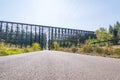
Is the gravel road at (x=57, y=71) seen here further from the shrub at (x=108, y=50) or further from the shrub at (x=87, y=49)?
the shrub at (x=87, y=49)

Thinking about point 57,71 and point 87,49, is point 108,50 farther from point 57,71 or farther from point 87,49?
point 57,71

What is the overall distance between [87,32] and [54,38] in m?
23.4

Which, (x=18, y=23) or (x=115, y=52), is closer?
(x=115, y=52)

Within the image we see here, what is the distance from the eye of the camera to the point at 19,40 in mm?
101312

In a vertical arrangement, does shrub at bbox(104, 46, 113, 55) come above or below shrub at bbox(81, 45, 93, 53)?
above

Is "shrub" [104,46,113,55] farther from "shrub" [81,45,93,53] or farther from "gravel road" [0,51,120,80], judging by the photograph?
"gravel road" [0,51,120,80]

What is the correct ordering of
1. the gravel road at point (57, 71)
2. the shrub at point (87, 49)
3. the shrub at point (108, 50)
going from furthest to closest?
1. the shrub at point (87, 49)
2. the shrub at point (108, 50)
3. the gravel road at point (57, 71)

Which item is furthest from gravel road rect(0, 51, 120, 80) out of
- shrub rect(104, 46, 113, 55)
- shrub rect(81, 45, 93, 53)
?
shrub rect(81, 45, 93, 53)

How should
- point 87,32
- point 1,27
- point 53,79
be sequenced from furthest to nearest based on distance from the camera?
point 87,32
point 1,27
point 53,79

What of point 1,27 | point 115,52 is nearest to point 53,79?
point 115,52

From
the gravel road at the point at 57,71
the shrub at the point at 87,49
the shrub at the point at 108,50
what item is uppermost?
the gravel road at the point at 57,71

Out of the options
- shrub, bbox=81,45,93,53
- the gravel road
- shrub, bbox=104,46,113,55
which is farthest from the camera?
shrub, bbox=81,45,93,53

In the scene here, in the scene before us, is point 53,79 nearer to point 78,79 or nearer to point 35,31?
point 78,79

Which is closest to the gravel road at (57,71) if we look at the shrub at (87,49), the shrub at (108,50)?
the shrub at (108,50)
